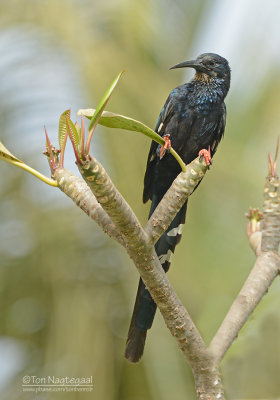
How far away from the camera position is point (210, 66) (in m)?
4.02

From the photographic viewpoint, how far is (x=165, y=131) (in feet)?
12.3

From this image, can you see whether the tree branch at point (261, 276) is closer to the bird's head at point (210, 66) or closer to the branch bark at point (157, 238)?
the branch bark at point (157, 238)

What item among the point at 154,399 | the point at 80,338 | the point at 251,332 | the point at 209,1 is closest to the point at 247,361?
the point at 251,332

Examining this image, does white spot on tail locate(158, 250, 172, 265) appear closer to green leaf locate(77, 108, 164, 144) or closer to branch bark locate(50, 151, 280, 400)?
branch bark locate(50, 151, 280, 400)

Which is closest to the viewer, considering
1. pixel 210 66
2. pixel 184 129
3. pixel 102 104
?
pixel 102 104

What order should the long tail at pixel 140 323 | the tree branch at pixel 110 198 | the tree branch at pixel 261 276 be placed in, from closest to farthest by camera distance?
1. the tree branch at pixel 110 198
2. the tree branch at pixel 261 276
3. the long tail at pixel 140 323

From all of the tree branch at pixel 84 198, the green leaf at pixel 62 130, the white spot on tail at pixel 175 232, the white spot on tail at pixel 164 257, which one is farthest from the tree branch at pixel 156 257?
the white spot on tail at pixel 175 232

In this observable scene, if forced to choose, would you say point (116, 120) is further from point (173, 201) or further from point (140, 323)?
point (140, 323)

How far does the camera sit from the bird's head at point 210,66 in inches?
156

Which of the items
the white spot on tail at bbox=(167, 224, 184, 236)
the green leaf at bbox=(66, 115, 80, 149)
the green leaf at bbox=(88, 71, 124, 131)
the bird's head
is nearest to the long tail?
the white spot on tail at bbox=(167, 224, 184, 236)

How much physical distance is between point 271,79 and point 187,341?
3.00 meters

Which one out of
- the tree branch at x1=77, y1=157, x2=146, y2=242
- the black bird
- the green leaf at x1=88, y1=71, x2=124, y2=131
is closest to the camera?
the green leaf at x1=88, y1=71, x2=124, y2=131

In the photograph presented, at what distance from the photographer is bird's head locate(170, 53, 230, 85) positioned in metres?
3.97

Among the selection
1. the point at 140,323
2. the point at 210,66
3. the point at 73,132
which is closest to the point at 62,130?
the point at 73,132
